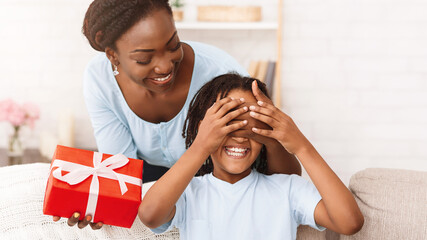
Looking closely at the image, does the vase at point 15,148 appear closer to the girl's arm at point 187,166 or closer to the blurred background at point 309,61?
the blurred background at point 309,61

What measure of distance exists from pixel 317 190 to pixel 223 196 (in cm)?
25

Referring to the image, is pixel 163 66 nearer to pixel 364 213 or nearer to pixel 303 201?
pixel 303 201

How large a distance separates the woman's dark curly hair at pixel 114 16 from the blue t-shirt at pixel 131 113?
0.91ft

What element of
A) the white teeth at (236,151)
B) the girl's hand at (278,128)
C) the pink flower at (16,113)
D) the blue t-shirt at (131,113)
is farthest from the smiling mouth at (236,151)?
the pink flower at (16,113)

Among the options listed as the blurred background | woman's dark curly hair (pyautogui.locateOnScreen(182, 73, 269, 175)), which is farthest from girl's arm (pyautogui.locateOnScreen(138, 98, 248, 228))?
the blurred background

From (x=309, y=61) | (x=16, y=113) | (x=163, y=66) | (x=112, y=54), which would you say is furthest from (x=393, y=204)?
(x=16, y=113)

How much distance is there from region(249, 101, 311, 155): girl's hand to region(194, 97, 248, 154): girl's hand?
0.04 m

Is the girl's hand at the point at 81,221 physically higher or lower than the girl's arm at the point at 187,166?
lower

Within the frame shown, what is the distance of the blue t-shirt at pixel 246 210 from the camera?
1140mm

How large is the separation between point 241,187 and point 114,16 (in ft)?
1.87

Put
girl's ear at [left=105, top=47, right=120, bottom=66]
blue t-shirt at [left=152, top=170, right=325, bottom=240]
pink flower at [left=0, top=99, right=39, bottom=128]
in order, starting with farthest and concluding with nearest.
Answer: pink flower at [left=0, top=99, right=39, bottom=128], girl's ear at [left=105, top=47, right=120, bottom=66], blue t-shirt at [left=152, top=170, right=325, bottom=240]

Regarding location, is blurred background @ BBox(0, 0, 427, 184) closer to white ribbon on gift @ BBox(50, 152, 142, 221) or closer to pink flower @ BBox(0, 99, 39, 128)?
pink flower @ BBox(0, 99, 39, 128)

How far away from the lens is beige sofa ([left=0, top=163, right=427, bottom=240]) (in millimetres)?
1132

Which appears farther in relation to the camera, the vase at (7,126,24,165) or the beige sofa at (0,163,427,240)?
the vase at (7,126,24,165)
